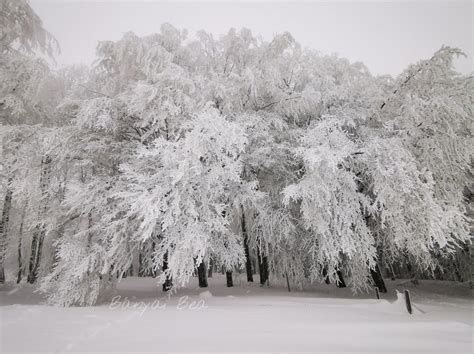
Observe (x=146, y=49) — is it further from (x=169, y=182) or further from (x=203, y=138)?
(x=169, y=182)

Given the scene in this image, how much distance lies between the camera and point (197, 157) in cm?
754

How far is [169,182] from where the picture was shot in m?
7.64

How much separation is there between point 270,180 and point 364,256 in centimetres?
414

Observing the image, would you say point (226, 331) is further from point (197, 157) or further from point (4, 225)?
point (4, 225)

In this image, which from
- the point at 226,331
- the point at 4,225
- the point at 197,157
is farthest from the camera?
the point at 4,225

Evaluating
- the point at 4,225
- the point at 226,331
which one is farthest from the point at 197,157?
the point at 4,225

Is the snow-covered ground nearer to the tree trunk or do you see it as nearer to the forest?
the forest

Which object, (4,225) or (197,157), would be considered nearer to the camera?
(197,157)

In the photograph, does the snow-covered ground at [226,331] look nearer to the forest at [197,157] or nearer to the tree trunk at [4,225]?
the forest at [197,157]

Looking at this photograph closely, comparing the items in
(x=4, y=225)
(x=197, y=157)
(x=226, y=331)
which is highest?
(x=197, y=157)

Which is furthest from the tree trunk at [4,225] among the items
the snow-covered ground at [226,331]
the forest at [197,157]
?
the snow-covered ground at [226,331]

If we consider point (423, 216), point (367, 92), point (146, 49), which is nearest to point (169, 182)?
point (146, 49)

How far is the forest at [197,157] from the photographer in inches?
303

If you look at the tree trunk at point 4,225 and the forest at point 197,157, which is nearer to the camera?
the forest at point 197,157
